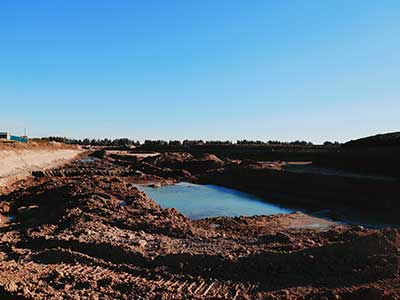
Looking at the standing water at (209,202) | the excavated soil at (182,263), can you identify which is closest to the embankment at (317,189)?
the standing water at (209,202)

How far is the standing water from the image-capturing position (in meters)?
17.5

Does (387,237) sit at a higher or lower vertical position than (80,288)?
higher

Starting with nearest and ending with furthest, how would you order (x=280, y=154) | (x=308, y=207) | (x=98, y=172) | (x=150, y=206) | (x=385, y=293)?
(x=385, y=293) → (x=150, y=206) → (x=308, y=207) → (x=98, y=172) → (x=280, y=154)

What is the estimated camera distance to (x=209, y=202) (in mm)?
20406

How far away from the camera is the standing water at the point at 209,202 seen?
17.5 meters

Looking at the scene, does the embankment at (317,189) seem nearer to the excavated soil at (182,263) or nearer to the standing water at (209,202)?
the standing water at (209,202)

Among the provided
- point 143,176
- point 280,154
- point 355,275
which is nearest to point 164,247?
point 355,275

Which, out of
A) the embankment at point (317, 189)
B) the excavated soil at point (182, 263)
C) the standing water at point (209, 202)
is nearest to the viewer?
the excavated soil at point (182, 263)

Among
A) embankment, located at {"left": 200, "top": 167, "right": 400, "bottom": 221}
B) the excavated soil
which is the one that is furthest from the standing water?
the excavated soil

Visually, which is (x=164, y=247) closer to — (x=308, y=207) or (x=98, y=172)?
(x=308, y=207)

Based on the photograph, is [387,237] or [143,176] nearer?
[387,237]

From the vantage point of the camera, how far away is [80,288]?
6449 millimetres

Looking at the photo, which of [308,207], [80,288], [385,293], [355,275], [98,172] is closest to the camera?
[385,293]

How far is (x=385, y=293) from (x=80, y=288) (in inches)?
191
